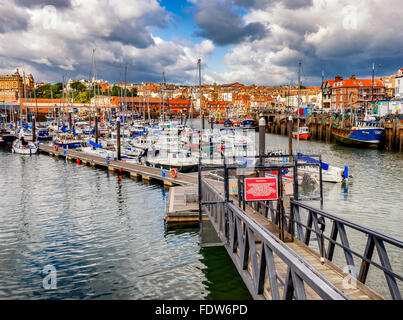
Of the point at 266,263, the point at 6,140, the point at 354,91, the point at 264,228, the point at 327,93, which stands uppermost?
the point at 327,93

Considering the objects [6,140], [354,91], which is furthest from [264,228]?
[354,91]

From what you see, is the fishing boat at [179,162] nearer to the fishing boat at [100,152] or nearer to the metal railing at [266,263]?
the fishing boat at [100,152]

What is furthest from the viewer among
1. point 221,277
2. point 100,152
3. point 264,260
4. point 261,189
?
point 100,152

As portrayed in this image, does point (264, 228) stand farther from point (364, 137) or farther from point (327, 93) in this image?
point (327, 93)

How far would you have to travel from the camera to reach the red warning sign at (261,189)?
10.8m

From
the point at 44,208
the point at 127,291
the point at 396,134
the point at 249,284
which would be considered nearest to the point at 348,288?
the point at 249,284

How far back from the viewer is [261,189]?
35.8ft

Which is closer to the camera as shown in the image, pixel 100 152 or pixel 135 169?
pixel 135 169

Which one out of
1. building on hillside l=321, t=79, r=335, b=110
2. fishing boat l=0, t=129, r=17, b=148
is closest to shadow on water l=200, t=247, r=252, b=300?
fishing boat l=0, t=129, r=17, b=148

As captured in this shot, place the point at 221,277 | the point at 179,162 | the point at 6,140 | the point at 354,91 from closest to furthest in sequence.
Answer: the point at 221,277, the point at 179,162, the point at 6,140, the point at 354,91

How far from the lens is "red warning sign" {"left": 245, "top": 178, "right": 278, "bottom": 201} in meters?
10.8

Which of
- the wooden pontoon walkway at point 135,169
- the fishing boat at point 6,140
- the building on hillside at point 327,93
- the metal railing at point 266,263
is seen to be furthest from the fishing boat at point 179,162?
the building on hillside at point 327,93

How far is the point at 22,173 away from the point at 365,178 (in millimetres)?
33718

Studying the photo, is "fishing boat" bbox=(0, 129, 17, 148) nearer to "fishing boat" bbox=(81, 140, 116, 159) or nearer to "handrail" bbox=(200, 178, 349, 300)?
"fishing boat" bbox=(81, 140, 116, 159)
